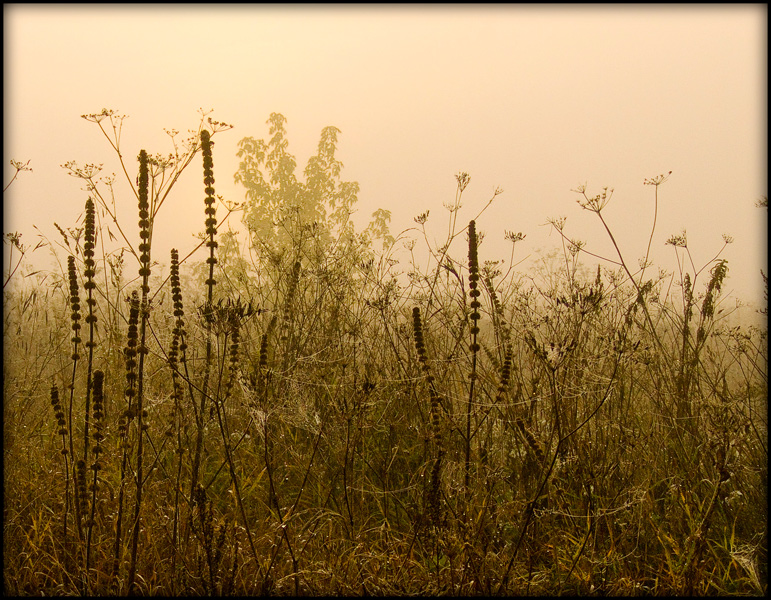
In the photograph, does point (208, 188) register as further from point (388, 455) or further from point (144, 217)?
point (388, 455)

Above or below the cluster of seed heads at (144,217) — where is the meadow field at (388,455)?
below

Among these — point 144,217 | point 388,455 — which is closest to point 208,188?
point 144,217

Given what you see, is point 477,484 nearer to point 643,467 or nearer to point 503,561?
point 503,561

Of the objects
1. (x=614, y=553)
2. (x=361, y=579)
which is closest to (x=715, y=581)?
(x=614, y=553)

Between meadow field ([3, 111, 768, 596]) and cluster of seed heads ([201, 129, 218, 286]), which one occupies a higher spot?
cluster of seed heads ([201, 129, 218, 286])

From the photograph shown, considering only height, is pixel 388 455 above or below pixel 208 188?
below

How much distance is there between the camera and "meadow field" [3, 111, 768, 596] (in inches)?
91.3

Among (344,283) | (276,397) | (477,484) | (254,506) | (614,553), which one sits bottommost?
(254,506)

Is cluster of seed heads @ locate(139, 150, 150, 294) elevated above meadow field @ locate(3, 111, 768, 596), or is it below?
above

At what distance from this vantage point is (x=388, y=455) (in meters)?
3.28

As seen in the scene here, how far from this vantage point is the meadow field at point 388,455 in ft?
7.61

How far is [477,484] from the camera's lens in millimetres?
2537

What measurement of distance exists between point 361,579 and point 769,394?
2080 millimetres

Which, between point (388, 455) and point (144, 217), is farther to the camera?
point (388, 455)
